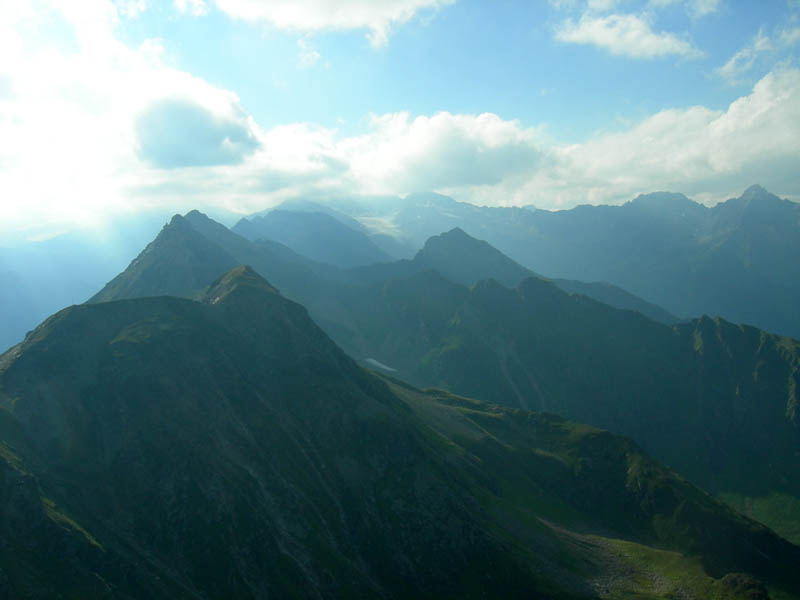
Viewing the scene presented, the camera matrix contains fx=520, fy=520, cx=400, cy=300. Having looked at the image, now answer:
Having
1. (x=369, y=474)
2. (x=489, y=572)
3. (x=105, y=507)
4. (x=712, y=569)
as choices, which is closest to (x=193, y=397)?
(x=105, y=507)

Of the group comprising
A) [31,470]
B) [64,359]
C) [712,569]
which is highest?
[64,359]

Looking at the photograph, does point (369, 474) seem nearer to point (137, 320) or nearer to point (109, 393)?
point (109, 393)

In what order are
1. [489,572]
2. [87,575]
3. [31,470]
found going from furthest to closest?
[489,572] → [31,470] → [87,575]

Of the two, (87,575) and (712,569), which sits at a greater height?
(87,575)

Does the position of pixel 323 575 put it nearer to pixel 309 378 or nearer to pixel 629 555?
pixel 309 378

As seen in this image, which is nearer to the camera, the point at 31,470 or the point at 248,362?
the point at 31,470

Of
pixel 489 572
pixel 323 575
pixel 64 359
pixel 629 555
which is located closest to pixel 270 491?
pixel 323 575

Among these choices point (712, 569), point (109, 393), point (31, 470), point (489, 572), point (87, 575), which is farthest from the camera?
point (712, 569)
